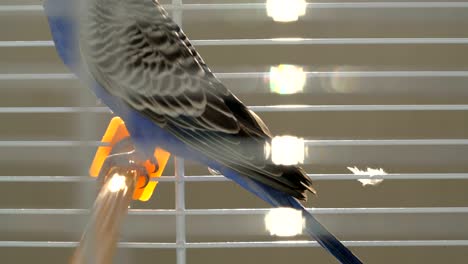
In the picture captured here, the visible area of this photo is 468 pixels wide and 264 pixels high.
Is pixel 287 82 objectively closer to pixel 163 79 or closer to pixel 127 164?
Result: pixel 163 79

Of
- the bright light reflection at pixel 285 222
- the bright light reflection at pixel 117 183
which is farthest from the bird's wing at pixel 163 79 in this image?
the bright light reflection at pixel 117 183

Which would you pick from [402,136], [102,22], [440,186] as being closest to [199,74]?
[102,22]

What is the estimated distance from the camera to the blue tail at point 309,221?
3.28 feet

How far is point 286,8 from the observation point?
1.16 m

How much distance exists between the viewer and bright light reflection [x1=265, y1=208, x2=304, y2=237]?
107cm

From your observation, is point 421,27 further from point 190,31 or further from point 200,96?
point 200,96

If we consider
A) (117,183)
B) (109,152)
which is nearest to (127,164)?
(109,152)

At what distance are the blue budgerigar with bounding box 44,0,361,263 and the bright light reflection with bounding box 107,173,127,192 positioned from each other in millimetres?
244

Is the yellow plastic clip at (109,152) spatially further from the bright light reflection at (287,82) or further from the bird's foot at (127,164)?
the bright light reflection at (287,82)

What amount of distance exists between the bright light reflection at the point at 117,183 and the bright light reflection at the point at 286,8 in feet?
1.39

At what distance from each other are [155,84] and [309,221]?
0.34m

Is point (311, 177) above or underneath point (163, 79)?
underneath

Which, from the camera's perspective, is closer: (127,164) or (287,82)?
(127,164)

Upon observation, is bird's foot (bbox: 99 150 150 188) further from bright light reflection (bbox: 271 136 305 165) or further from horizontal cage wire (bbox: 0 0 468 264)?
bright light reflection (bbox: 271 136 305 165)
